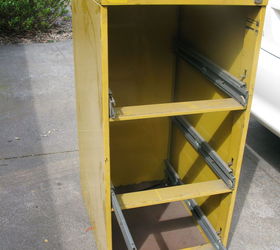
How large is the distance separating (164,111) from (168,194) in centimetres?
47

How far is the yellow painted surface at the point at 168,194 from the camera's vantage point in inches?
72.9

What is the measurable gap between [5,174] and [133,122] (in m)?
1.12

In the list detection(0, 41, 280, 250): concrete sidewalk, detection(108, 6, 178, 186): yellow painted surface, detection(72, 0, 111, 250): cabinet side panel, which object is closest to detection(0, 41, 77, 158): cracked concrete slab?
detection(0, 41, 280, 250): concrete sidewalk

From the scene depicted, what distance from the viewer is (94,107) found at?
184 centimetres

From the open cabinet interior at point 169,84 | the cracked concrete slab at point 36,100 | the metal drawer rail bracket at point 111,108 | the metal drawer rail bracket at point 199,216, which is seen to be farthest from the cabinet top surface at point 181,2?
the cracked concrete slab at point 36,100

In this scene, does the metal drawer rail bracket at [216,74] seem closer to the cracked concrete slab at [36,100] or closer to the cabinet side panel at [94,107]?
the cabinet side panel at [94,107]

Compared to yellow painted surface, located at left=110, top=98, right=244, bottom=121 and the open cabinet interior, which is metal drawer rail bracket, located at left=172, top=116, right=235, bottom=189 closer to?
the open cabinet interior

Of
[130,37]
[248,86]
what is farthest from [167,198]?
[130,37]

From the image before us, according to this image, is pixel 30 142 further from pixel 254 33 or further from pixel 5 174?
pixel 254 33

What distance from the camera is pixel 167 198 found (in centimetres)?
189

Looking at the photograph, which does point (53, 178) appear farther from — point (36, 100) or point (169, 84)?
point (36, 100)

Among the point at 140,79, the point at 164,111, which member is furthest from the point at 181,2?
the point at 140,79

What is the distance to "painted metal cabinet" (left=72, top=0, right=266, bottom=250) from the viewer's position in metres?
1.69

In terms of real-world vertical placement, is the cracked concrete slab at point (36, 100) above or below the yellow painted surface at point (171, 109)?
below
